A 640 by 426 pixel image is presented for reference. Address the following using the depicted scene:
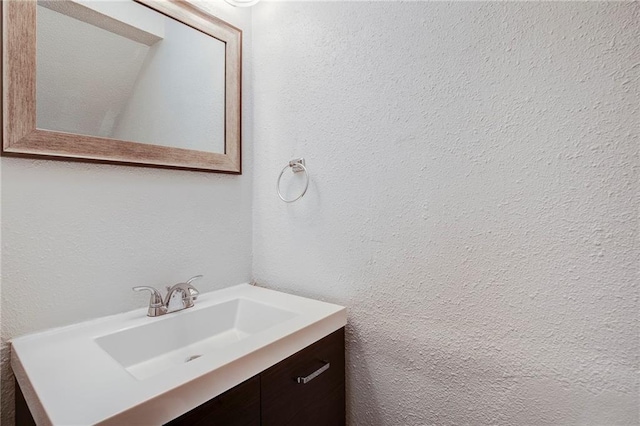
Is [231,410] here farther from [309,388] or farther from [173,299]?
[173,299]

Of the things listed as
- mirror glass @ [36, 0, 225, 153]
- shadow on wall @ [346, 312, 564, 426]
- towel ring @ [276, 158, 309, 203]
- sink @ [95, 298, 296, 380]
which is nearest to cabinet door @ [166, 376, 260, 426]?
sink @ [95, 298, 296, 380]

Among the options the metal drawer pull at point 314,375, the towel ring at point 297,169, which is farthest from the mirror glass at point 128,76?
the metal drawer pull at point 314,375

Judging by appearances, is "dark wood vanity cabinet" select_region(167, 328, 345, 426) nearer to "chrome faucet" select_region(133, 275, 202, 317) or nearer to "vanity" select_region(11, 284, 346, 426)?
"vanity" select_region(11, 284, 346, 426)

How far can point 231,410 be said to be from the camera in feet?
2.15

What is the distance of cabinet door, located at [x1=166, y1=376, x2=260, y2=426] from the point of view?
1.96 ft

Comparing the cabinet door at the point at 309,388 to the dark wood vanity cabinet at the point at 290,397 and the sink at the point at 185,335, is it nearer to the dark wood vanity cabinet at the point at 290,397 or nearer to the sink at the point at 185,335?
the dark wood vanity cabinet at the point at 290,397

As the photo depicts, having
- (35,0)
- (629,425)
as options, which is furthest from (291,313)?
(35,0)

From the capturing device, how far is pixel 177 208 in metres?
1.09

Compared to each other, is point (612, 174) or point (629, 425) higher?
point (612, 174)

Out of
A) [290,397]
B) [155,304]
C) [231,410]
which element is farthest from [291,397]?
[155,304]

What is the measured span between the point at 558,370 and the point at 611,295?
0.20 metres

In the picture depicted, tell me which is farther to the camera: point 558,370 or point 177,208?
point 177,208

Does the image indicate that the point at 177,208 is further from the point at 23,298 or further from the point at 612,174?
the point at 612,174

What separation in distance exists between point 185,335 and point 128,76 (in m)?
0.82
